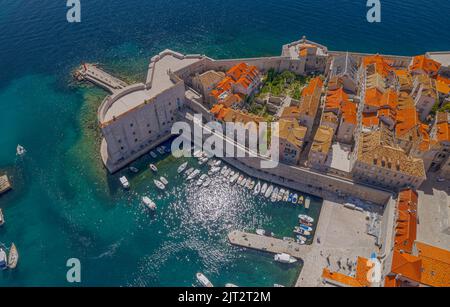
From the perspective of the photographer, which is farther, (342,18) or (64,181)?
(342,18)

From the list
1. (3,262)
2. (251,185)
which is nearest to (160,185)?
(251,185)

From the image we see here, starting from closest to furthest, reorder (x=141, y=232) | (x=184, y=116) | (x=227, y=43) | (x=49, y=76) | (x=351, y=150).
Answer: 1. (x=141, y=232)
2. (x=351, y=150)
3. (x=184, y=116)
4. (x=49, y=76)
5. (x=227, y=43)

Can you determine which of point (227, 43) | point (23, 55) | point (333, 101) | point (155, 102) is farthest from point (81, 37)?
point (333, 101)

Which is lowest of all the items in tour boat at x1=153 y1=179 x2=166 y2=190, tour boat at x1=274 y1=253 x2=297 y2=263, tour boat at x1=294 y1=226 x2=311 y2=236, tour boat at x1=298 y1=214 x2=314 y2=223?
tour boat at x1=274 y1=253 x2=297 y2=263

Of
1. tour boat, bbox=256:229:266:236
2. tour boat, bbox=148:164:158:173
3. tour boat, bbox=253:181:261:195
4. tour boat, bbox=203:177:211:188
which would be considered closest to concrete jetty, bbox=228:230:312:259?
tour boat, bbox=256:229:266:236

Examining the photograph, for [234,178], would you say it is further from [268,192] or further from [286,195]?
[286,195]

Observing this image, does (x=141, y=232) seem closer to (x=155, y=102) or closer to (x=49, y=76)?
(x=155, y=102)

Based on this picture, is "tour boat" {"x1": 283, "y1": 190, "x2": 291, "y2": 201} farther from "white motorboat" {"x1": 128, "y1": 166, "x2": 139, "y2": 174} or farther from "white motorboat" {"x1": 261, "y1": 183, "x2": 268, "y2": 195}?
"white motorboat" {"x1": 128, "y1": 166, "x2": 139, "y2": 174}
